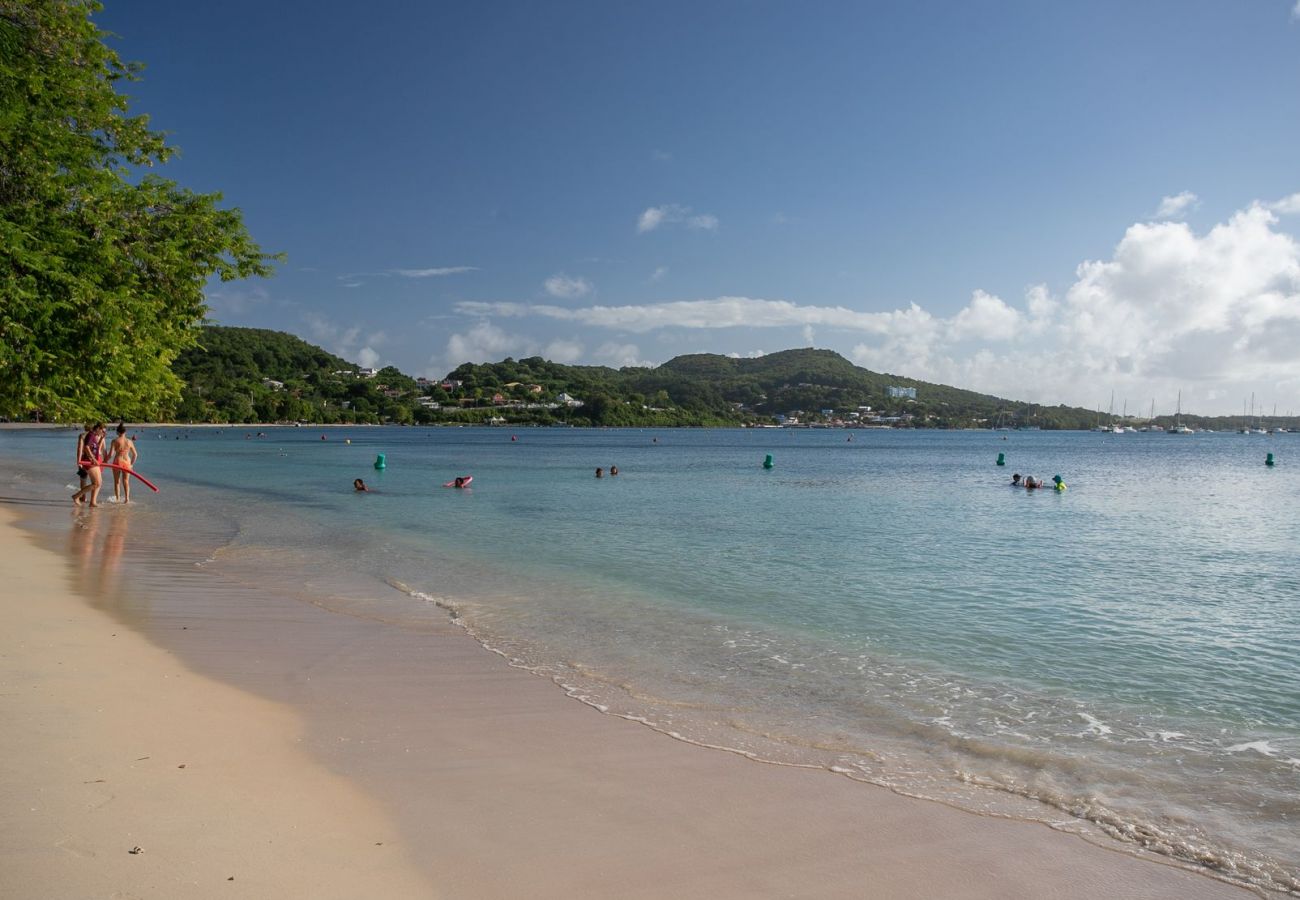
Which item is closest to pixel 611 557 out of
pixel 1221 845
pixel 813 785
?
pixel 813 785

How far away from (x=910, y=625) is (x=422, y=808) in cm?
790

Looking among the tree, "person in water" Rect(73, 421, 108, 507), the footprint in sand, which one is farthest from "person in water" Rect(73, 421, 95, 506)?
the footprint in sand

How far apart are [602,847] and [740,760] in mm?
1797

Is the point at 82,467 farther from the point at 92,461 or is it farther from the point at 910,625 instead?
the point at 910,625

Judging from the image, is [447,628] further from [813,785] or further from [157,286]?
[157,286]

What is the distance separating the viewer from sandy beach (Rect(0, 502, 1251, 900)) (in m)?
3.87

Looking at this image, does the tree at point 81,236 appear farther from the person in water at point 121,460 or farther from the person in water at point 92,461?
the person in water at point 121,460

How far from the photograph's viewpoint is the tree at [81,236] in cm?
1044

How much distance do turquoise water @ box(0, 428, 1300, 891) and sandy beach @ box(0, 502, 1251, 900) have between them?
0.66 meters

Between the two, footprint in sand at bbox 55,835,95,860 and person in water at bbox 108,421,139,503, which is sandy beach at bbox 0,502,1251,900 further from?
person in water at bbox 108,421,139,503

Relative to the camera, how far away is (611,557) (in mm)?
16797

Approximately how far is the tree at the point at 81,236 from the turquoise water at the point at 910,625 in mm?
3981

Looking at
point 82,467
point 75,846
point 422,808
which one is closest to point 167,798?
point 75,846

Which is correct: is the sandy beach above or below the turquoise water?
above
